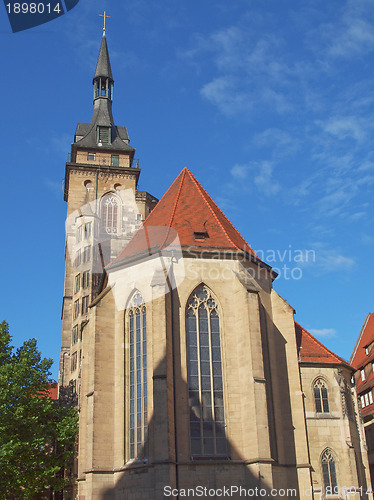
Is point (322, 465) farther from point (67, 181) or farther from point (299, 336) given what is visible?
point (67, 181)

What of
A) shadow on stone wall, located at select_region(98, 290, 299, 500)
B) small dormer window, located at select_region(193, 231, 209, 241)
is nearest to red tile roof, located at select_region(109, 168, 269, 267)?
small dormer window, located at select_region(193, 231, 209, 241)

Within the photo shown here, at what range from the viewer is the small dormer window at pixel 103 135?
47806 mm

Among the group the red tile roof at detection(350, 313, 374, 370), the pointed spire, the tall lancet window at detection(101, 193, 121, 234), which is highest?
the pointed spire

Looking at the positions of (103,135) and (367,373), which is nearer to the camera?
(367,373)

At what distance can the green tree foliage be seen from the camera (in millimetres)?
26953

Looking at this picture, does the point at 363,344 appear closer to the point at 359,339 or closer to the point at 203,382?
the point at 359,339

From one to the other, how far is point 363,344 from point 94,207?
21971 mm

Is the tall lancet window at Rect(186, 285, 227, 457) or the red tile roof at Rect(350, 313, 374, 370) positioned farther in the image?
the red tile roof at Rect(350, 313, 374, 370)

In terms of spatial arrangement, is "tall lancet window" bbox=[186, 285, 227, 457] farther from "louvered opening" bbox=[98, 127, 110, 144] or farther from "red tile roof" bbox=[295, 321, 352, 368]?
"louvered opening" bbox=[98, 127, 110, 144]

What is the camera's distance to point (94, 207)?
44562 millimetres

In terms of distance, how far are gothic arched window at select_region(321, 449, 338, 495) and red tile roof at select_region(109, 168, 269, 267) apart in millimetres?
8741

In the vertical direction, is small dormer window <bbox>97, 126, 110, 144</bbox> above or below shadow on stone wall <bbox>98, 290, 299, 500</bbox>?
above

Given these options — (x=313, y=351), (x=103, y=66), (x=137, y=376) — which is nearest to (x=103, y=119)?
(x=103, y=66)

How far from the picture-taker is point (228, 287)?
78.5 feet
